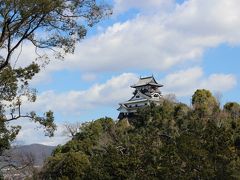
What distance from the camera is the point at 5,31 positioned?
387 inches

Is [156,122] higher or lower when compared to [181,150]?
higher

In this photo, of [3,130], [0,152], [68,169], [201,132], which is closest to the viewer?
[3,130]

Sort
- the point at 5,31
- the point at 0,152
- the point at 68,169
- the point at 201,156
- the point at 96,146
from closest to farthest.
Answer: the point at 5,31
the point at 0,152
the point at 201,156
the point at 68,169
the point at 96,146

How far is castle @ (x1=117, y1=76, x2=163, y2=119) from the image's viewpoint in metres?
55.2

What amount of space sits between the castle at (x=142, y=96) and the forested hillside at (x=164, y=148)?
36.5 feet

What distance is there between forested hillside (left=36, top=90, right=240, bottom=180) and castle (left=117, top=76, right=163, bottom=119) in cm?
1113

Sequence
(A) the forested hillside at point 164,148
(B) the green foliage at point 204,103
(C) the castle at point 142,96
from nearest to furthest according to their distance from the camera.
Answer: (A) the forested hillside at point 164,148 < (B) the green foliage at point 204,103 < (C) the castle at point 142,96

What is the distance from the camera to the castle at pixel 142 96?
5525 cm

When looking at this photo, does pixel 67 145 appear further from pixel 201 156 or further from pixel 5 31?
pixel 5 31

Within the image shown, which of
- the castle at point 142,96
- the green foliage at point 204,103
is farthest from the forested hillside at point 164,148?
the castle at point 142,96

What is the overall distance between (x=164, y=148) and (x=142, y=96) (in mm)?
38044

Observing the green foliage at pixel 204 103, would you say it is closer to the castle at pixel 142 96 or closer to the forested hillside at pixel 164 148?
the forested hillside at pixel 164 148

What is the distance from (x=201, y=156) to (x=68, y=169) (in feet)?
60.4

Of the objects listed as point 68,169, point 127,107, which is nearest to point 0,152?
point 68,169
